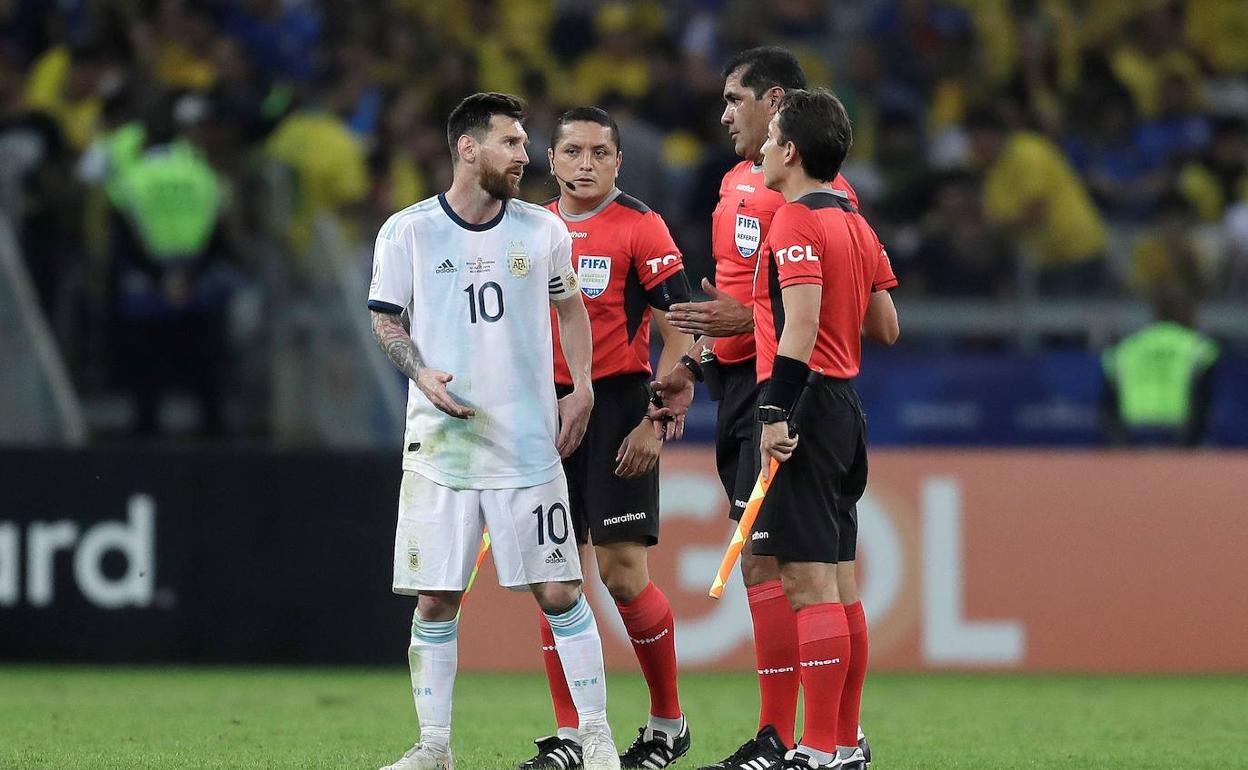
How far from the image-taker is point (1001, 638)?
38.3 feet

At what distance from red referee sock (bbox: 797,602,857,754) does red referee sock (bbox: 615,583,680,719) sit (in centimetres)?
104

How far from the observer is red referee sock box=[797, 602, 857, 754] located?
6.52 meters

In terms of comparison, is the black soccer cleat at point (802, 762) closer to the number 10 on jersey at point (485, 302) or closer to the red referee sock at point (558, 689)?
the red referee sock at point (558, 689)

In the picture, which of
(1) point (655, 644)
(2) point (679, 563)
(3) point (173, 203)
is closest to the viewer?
(1) point (655, 644)

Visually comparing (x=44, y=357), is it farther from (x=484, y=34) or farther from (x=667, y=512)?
(x=484, y=34)

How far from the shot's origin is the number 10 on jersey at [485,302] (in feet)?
21.3

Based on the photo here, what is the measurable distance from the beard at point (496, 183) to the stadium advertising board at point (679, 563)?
4.93 m

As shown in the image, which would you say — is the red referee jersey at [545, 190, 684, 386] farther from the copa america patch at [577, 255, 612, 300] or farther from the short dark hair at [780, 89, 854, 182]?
the short dark hair at [780, 89, 854, 182]

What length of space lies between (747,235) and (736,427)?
0.72 metres

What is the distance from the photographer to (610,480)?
24.4 ft

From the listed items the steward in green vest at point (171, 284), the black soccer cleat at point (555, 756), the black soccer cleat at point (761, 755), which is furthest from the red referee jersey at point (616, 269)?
the steward in green vest at point (171, 284)

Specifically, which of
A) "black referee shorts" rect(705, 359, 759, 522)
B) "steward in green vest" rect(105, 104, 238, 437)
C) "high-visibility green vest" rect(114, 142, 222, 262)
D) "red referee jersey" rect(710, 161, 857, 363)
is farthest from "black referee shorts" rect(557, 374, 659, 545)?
"high-visibility green vest" rect(114, 142, 222, 262)

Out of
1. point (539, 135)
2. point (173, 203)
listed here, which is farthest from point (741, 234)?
point (539, 135)

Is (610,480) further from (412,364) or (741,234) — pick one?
(412,364)
